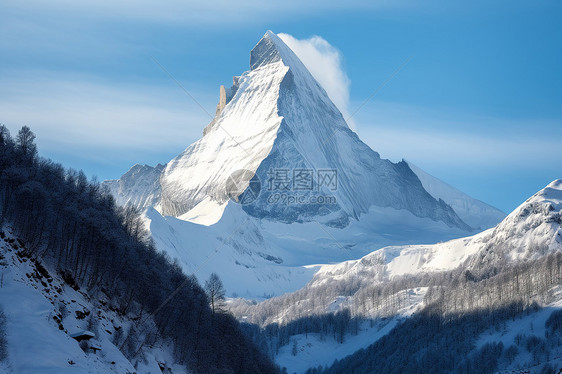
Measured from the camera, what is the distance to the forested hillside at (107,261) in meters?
80.9

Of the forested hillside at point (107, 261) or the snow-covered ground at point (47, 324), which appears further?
the forested hillside at point (107, 261)

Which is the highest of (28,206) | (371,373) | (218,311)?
(28,206)

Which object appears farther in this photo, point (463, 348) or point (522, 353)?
point (463, 348)

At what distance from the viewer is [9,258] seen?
67125 mm

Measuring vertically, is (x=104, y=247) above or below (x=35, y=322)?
above

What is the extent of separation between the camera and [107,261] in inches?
3743

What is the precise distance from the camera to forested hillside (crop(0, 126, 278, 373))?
8094cm

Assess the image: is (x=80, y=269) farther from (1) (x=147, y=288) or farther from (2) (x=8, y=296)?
(2) (x=8, y=296)

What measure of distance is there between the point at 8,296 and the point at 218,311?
61.9 m

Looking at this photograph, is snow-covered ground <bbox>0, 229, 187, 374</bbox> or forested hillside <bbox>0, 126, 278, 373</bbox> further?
forested hillside <bbox>0, 126, 278, 373</bbox>

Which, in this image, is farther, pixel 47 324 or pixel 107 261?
pixel 107 261

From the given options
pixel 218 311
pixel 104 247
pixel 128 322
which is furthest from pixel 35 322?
pixel 218 311

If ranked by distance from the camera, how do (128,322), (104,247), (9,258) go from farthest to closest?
(104,247) → (128,322) → (9,258)

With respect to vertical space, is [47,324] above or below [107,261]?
below
